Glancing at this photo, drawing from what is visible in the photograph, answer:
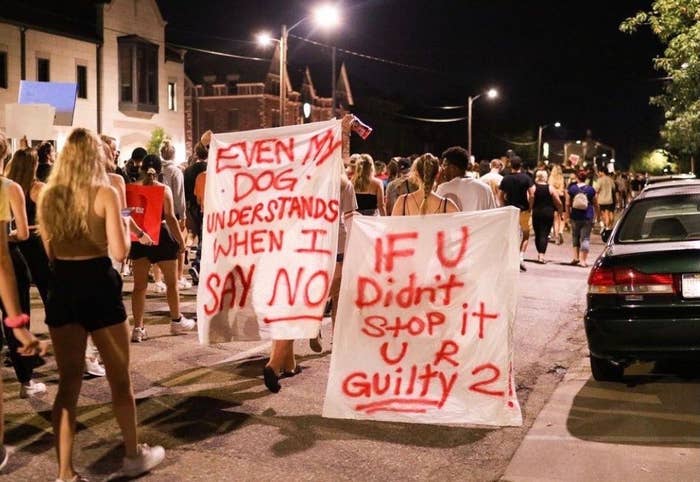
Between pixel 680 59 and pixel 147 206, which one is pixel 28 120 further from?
pixel 680 59

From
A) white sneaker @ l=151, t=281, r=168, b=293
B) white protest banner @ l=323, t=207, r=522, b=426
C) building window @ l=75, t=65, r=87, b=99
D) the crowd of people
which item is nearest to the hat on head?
the crowd of people

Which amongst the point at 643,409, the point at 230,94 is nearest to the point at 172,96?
the point at 230,94

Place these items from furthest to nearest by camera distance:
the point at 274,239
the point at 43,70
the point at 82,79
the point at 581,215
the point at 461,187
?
the point at 82,79 < the point at 43,70 < the point at 581,215 < the point at 461,187 < the point at 274,239

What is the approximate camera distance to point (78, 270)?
459 centimetres

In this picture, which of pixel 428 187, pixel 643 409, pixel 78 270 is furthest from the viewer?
pixel 428 187

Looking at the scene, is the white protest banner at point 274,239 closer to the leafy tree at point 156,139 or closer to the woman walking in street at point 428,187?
the woman walking in street at point 428,187

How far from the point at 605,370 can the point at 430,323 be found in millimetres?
2175

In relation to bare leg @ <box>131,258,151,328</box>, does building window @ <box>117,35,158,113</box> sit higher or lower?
higher

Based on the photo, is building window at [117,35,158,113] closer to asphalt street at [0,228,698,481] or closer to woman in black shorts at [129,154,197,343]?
woman in black shorts at [129,154,197,343]

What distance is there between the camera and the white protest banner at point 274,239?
6164 mm

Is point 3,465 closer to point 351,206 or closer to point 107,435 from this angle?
point 107,435

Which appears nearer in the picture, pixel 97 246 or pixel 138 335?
pixel 97 246

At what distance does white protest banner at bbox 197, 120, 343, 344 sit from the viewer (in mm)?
6164

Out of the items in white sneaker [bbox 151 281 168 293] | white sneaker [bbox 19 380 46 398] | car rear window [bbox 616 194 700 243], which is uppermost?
car rear window [bbox 616 194 700 243]
